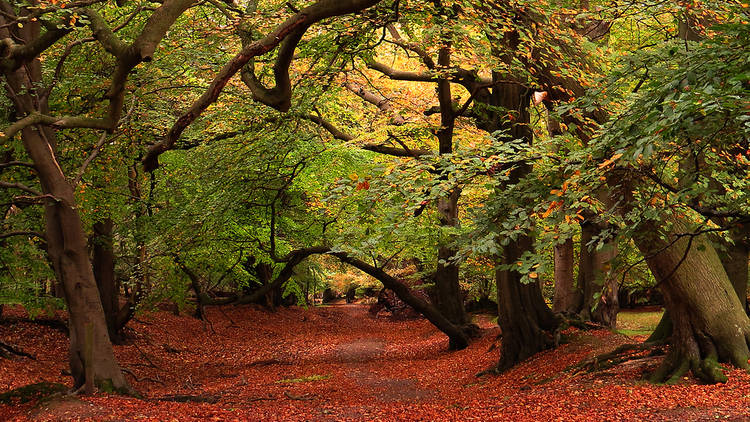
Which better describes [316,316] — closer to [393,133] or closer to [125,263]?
[125,263]

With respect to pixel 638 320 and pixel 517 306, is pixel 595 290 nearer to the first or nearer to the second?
pixel 517 306

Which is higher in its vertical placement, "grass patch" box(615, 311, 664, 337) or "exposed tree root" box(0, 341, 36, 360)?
"exposed tree root" box(0, 341, 36, 360)

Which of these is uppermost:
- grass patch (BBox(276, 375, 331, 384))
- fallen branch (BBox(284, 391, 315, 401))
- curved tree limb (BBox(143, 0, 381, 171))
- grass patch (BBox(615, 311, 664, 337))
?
curved tree limb (BBox(143, 0, 381, 171))

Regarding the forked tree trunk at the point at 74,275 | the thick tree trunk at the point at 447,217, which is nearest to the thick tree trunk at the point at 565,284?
the thick tree trunk at the point at 447,217

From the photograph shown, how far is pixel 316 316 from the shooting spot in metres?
31.0

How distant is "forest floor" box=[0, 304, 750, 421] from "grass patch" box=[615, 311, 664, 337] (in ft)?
2.00

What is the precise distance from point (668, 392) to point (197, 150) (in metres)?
11.5

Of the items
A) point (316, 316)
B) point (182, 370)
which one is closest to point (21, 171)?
point (182, 370)

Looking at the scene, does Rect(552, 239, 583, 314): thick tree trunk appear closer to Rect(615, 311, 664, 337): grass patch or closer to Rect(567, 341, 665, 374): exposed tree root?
Rect(567, 341, 665, 374): exposed tree root

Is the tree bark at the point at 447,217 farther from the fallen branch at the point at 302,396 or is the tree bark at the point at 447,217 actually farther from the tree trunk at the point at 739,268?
the tree trunk at the point at 739,268

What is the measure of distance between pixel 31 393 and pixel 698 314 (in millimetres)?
9687

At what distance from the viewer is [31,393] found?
8617mm

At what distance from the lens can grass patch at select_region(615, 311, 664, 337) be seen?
20002mm

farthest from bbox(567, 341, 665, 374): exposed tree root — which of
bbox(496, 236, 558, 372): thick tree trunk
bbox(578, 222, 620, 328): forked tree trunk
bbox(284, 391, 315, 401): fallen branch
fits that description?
bbox(284, 391, 315, 401): fallen branch
